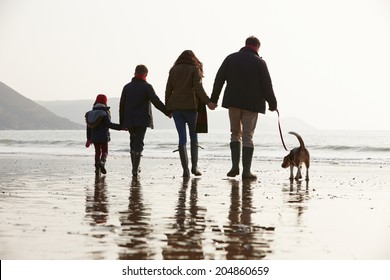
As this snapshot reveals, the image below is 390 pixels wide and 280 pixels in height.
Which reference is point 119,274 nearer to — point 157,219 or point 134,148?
point 157,219

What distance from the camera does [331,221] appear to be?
6301mm

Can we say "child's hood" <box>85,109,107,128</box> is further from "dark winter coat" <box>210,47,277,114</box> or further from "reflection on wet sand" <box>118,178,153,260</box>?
"reflection on wet sand" <box>118,178,153,260</box>

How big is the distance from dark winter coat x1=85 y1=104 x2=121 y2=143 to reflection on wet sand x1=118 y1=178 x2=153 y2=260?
4214 mm

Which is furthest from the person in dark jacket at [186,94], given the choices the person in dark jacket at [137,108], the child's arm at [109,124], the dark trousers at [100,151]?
the dark trousers at [100,151]

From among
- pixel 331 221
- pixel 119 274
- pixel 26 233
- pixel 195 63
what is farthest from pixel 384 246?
pixel 195 63

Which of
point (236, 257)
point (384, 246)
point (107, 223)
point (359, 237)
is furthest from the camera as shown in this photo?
point (107, 223)

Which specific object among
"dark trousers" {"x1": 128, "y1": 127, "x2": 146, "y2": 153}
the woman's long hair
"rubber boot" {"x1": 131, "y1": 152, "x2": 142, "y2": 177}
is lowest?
"rubber boot" {"x1": 131, "y1": 152, "x2": 142, "y2": 177}

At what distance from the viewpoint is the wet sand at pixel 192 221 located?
15.6 ft

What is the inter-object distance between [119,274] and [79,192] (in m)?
4.73

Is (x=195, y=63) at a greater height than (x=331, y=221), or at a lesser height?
greater

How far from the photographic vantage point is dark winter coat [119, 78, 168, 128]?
11734mm

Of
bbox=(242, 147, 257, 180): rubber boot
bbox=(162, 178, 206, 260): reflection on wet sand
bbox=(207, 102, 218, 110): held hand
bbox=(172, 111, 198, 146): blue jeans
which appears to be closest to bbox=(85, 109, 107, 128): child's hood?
bbox=(172, 111, 198, 146): blue jeans

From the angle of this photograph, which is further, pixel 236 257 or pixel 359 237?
pixel 359 237

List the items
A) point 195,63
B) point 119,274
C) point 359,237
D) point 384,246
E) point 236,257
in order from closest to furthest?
point 119,274 < point 236,257 < point 384,246 < point 359,237 < point 195,63
